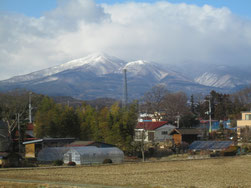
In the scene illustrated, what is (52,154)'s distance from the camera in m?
49.0

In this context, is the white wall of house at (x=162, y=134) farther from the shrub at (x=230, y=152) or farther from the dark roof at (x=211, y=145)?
the shrub at (x=230, y=152)

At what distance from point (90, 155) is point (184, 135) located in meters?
25.3

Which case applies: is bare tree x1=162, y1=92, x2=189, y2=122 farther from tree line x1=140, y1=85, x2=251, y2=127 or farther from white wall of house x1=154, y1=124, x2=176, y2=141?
white wall of house x1=154, y1=124, x2=176, y2=141

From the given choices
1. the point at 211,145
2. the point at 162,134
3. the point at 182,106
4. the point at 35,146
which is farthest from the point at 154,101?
the point at 35,146

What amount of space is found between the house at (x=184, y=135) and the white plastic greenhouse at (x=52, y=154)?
23.9 metres

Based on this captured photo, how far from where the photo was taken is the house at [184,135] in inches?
2630

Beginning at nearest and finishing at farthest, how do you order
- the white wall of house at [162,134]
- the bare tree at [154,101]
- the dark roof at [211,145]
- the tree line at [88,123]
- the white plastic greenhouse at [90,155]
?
the white plastic greenhouse at [90,155], the dark roof at [211,145], the tree line at [88,123], the white wall of house at [162,134], the bare tree at [154,101]

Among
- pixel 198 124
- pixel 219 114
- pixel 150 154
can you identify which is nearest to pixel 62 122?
pixel 150 154

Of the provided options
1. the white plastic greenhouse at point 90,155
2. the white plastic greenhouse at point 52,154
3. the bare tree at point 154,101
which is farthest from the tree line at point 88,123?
the bare tree at point 154,101

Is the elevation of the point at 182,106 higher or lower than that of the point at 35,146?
higher

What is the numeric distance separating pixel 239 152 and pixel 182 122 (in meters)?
38.2

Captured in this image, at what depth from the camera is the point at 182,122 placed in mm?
90938

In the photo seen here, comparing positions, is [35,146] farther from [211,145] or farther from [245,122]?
[245,122]

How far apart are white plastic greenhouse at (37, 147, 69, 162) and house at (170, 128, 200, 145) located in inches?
941
